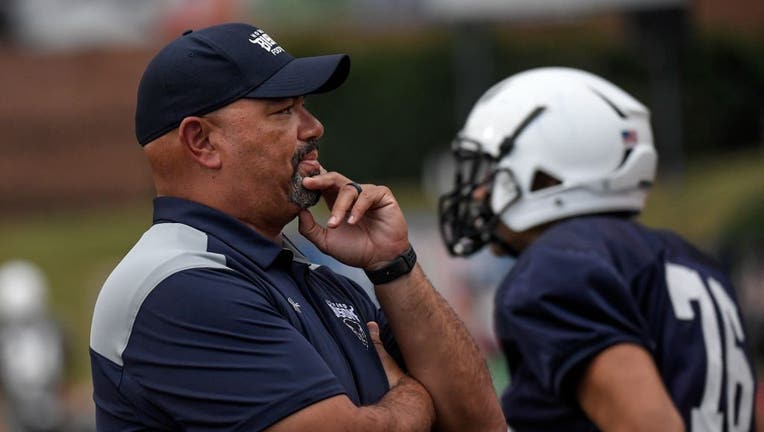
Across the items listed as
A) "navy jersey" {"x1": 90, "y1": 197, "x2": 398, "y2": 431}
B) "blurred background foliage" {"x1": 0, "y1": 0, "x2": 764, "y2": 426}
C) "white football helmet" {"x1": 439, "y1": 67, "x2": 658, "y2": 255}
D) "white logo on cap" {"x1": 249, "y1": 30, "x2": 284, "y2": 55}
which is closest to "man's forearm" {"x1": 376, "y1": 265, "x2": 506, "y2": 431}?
"navy jersey" {"x1": 90, "y1": 197, "x2": 398, "y2": 431}

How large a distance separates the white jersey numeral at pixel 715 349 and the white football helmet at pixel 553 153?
1.28 ft

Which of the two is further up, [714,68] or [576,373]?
[576,373]

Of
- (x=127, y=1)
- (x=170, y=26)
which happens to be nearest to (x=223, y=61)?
(x=170, y=26)

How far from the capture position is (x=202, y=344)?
114 inches

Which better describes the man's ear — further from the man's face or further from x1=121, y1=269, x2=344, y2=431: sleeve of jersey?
x1=121, y1=269, x2=344, y2=431: sleeve of jersey

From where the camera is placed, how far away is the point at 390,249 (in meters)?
3.23

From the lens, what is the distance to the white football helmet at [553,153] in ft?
13.9

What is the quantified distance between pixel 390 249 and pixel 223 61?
0.54m

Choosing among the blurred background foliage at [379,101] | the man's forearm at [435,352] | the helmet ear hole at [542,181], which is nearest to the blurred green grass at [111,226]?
the blurred background foliage at [379,101]

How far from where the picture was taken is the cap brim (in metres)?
3.13

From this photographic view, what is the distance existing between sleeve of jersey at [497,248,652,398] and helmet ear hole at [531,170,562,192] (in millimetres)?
405

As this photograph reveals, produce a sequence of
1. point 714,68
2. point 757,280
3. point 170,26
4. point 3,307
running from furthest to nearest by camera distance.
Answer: point 170,26 < point 714,68 < point 3,307 < point 757,280

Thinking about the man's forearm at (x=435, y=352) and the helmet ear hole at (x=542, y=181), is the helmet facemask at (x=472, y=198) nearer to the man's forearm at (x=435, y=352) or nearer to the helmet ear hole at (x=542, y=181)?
the helmet ear hole at (x=542, y=181)

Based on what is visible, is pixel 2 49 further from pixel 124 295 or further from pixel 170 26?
pixel 124 295
